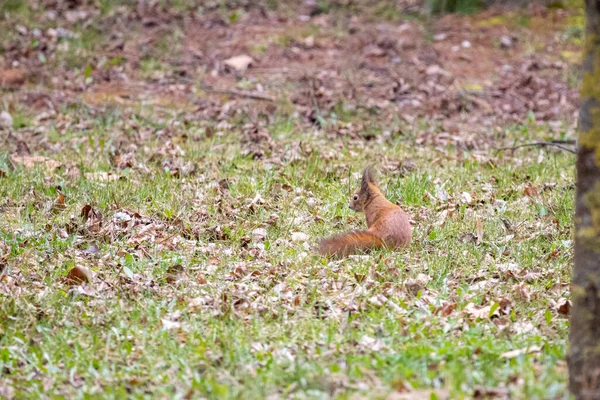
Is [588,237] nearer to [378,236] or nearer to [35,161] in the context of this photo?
[378,236]

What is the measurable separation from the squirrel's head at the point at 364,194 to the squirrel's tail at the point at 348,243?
554mm

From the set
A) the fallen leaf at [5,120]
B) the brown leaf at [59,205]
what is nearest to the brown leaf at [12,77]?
the fallen leaf at [5,120]

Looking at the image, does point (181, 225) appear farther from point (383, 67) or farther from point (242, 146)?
point (383, 67)

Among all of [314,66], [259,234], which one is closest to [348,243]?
[259,234]

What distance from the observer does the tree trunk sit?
10.3ft

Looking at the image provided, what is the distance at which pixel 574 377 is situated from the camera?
3.24 meters

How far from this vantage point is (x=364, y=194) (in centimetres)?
593

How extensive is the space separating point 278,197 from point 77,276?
2186mm

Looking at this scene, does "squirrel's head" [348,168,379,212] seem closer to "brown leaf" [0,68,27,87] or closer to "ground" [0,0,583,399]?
"ground" [0,0,583,399]

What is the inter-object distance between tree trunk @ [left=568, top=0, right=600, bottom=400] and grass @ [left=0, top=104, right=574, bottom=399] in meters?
0.16

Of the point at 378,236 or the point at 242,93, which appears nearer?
the point at 378,236

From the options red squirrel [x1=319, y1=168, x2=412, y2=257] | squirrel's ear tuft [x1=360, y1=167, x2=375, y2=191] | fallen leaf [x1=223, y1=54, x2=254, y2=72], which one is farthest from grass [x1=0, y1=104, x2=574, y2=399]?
fallen leaf [x1=223, y1=54, x2=254, y2=72]

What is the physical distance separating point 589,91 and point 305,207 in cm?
355

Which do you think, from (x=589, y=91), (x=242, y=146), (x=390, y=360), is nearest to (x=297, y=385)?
(x=390, y=360)
